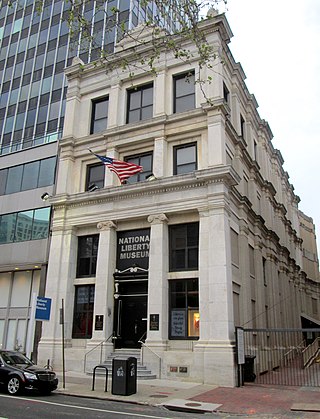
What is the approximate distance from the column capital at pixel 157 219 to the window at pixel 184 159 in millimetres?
2726

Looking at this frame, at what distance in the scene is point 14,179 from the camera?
2862 cm

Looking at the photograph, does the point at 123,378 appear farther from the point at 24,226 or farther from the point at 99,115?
the point at 99,115

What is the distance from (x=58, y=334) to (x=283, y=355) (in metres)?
16.4

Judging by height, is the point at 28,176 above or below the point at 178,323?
above

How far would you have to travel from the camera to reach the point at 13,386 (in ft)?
43.3

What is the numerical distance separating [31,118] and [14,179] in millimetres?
20591

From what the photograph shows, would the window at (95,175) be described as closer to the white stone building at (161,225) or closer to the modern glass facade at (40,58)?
the white stone building at (161,225)

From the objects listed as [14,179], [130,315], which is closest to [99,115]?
[14,179]

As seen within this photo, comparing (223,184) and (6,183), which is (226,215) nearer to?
(223,184)

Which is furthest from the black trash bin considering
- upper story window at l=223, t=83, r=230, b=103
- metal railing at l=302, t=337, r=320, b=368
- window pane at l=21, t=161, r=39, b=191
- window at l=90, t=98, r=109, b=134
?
upper story window at l=223, t=83, r=230, b=103

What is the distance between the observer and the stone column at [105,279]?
21.0m

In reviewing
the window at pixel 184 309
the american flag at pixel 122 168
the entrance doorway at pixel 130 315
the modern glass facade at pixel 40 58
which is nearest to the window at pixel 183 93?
the american flag at pixel 122 168

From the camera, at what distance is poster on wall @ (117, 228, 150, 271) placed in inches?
860

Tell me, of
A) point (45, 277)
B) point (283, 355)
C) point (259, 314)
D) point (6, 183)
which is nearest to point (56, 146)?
point (6, 183)
